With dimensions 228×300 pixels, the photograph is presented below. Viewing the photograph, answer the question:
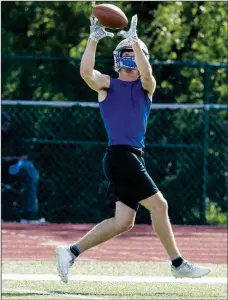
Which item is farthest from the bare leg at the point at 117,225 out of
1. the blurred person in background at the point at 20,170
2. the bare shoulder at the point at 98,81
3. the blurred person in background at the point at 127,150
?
the blurred person in background at the point at 20,170

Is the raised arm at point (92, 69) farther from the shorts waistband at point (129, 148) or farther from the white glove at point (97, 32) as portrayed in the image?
the shorts waistband at point (129, 148)

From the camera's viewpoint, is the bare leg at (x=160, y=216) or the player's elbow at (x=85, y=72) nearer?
the bare leg at (x=160, y=216)

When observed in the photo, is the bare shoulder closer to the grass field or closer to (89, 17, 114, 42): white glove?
(89, 17, 114, 42): white glove

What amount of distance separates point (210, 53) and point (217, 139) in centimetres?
380

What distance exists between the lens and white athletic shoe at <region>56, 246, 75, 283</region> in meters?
8.60

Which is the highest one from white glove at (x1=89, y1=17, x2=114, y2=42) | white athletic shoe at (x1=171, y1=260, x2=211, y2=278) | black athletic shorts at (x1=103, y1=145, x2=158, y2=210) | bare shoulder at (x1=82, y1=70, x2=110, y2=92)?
white glove at (x1=89, y1=17, x2=114, y2=42)

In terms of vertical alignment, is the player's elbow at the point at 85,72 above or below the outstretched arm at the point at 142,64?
below

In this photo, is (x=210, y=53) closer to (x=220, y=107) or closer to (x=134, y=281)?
(x=220, y=107)

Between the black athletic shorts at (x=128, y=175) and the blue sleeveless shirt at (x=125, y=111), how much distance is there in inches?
2.9

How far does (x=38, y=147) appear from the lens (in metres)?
15.7

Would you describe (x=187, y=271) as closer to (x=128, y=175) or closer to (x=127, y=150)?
→ (x=128, y=175)

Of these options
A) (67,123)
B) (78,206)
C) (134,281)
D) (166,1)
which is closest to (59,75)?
(67,123)

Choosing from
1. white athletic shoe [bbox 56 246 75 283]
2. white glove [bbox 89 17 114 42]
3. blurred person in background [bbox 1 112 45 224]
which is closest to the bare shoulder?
white glove [bbox 89 17 114 42]

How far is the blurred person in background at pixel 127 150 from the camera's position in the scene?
8.51 meters
